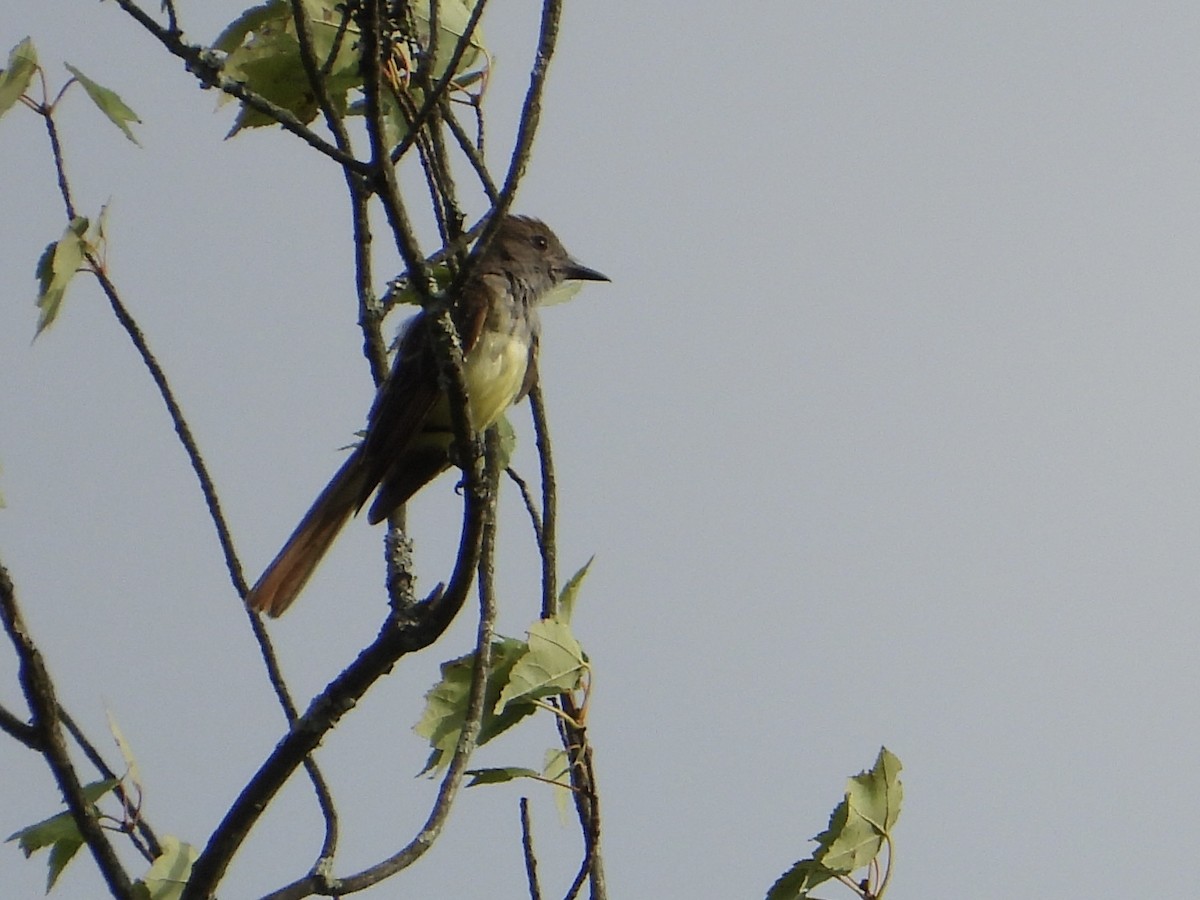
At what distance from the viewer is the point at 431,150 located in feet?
11.3

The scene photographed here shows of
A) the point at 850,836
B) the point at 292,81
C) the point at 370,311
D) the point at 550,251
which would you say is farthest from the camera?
the point at 550,251

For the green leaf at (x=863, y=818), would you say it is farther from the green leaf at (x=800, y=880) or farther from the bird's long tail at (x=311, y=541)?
the bird's long tail at (x=311, y=541)

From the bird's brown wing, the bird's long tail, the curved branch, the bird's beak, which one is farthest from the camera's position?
the bird's beak

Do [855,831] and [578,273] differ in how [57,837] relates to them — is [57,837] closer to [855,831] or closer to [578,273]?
[855,831]

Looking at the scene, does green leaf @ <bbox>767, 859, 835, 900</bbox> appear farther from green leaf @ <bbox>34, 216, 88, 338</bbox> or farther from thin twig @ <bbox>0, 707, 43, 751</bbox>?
green leaf @ <bbox>34, 216, 88, 338</bbox>

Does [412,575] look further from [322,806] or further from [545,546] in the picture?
[322,806]

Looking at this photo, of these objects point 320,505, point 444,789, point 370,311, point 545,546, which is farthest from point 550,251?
point 444,789

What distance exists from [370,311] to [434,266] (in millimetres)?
280

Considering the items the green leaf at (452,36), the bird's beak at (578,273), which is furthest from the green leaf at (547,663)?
the bird's beak at (578,273)

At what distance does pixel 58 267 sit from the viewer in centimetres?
364

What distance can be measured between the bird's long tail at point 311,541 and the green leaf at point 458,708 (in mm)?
1319

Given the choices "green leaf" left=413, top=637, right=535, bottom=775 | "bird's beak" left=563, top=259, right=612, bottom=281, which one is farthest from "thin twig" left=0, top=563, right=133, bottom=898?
"bird's beak" left=563, top=259, right=612, bottom=281

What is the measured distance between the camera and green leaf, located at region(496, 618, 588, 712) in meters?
3.15

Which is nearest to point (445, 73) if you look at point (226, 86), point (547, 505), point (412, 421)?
point (226, 86)
